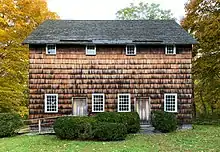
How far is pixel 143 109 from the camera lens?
22719mm

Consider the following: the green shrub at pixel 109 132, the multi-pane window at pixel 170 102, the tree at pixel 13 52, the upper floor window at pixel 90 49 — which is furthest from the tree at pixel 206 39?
the tree at pixel 13 52

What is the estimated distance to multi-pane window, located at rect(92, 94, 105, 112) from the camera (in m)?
22.4

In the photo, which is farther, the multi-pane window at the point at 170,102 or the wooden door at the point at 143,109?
the wooden door at the point at 143,109

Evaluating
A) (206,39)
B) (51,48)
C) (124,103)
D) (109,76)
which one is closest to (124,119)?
(124,103)

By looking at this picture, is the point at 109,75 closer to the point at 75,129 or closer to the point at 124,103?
the point at 124,103

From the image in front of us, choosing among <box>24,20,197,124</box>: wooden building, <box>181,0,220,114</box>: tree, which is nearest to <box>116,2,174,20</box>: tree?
<box>181,0,220,114</box>: tree

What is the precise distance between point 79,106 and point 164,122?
221 inches

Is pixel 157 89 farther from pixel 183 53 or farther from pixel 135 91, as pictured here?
pixel 183 53

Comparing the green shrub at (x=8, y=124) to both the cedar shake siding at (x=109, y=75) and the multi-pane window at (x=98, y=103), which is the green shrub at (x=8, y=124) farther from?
the multi-pane window at (x=98, y=103)

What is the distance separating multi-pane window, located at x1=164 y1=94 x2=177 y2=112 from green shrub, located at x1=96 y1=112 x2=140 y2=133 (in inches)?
120

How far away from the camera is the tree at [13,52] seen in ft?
76.8

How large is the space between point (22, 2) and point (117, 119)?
11647 millimetres

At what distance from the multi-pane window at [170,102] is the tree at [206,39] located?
5.28 meters

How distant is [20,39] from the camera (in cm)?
2430
